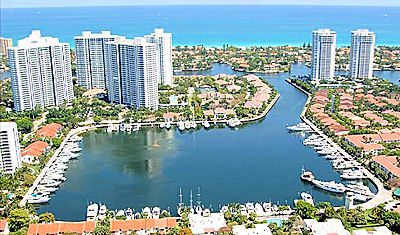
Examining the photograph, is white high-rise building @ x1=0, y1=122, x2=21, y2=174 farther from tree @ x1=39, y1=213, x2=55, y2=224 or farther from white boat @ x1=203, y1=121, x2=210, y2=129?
white boat @ x1=203, y1=121, x2=210, y2=129

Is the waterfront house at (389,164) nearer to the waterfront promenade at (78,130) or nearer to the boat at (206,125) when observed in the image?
the waterfront promenade at (78,130)

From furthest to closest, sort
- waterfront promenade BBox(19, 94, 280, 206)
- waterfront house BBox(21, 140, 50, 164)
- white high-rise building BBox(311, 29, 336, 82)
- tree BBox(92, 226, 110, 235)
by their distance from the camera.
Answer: white high-rise building BBox(311, 29, 336, 82) < waterfront house BBox(21, 140, 50, 164) < waterfront promenade BBox(19, 94, 280, 206) < tree BBox(92, 226, 110, 235)

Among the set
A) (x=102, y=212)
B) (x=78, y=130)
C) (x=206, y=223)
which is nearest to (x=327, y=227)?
(x=206, y=223)

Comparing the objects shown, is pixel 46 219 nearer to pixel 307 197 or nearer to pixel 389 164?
pixel 307 197

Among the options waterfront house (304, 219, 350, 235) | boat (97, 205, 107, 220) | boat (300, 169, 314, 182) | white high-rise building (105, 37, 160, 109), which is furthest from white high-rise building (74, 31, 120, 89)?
waterfront house (304, 219, 350, 235)

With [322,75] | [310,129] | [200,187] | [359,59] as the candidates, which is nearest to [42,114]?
[200,187]

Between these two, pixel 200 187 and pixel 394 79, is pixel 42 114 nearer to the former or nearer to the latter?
pixel 200 187
